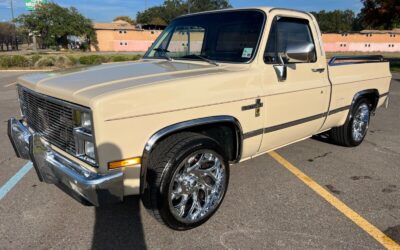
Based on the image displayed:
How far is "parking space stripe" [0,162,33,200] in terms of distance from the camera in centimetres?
394

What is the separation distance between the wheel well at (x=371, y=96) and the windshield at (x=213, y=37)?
2.21m

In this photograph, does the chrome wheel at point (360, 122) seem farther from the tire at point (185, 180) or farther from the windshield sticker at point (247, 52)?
the tire at point (185, 180)

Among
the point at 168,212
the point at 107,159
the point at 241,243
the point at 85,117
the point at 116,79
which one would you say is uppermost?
the point at 116,79

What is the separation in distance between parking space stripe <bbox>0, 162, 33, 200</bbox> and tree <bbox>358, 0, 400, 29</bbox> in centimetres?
2759

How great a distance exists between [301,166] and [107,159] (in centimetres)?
300

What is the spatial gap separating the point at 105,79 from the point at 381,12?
28987mm

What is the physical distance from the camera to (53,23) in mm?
58219

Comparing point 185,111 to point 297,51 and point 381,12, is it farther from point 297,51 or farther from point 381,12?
point 381,12

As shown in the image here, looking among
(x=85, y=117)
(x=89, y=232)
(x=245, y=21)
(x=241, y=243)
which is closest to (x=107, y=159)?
(x=85, y=117)

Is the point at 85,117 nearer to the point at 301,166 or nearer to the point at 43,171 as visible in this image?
the point at 43,171

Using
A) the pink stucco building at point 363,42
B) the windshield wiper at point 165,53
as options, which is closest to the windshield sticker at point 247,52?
the windshield wiper at point 165,53

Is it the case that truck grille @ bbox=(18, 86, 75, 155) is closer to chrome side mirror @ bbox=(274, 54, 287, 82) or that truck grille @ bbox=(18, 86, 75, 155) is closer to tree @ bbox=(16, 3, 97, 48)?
chrome side mirror @ bbox=(274, 54, 287, 82)

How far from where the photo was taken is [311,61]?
4.22 m

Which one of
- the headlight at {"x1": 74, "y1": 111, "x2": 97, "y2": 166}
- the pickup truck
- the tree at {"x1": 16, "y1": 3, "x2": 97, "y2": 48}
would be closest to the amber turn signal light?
the pickup truck
